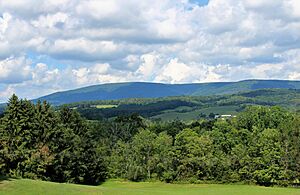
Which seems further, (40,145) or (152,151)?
(152,151)

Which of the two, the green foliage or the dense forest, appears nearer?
the green foliage

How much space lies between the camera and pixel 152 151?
97.7 metres

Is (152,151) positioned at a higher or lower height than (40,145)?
lower

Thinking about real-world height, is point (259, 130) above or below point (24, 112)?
below

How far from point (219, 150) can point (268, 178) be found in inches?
527

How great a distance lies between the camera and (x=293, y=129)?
8481cm

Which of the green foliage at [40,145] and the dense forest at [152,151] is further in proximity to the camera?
the dense forest at [152,151]

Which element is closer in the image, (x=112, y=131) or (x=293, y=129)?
(x=293, y=129)

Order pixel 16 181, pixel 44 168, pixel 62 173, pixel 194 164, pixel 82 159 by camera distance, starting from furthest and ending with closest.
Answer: pixel 194 164 → pixel 82 159 → pixel 62 173 → pixel 44 168 → pixel 16 181

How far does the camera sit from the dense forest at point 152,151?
6662cm

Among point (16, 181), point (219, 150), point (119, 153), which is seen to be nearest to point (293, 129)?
point (219, 150)

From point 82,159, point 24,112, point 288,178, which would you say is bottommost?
point 288,178

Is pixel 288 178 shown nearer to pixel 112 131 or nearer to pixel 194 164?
pixel 194 164

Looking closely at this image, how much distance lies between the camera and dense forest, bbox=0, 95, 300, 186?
66625mm
